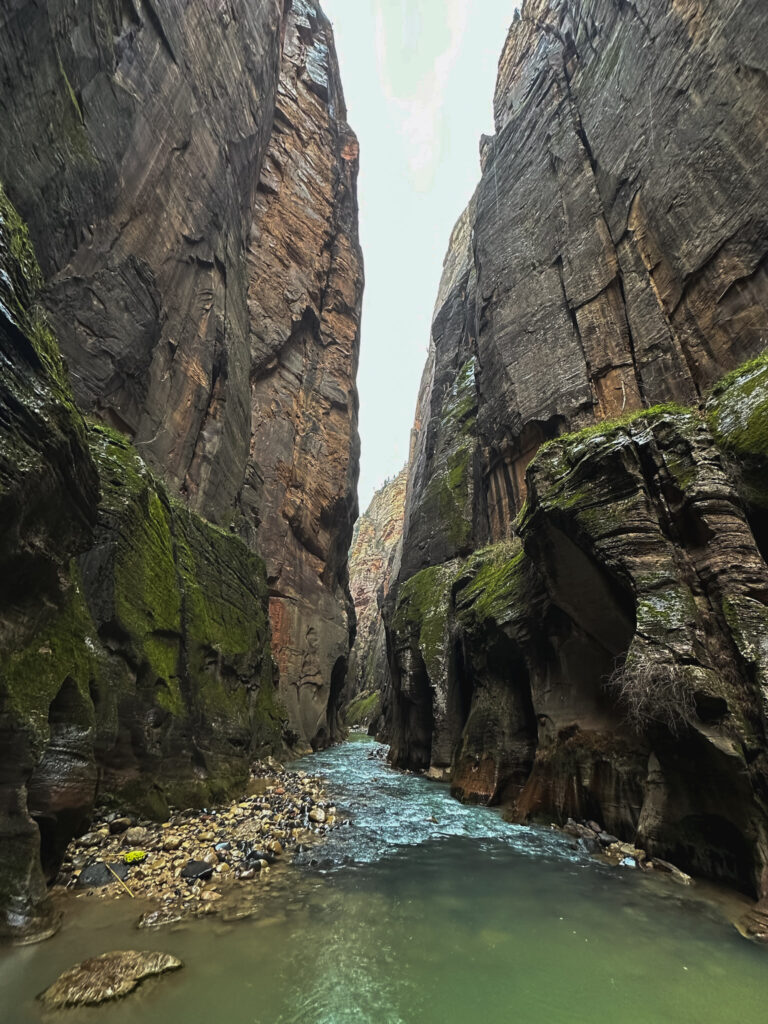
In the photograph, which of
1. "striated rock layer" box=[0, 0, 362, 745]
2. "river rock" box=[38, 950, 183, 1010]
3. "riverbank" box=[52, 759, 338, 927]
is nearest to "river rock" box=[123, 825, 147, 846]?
"riverbank" box=[52, 759, 338, 927]

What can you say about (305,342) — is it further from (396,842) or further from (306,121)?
(396,842)

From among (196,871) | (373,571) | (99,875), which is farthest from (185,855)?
(373,571)

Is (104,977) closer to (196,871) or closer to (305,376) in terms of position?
(196,871)

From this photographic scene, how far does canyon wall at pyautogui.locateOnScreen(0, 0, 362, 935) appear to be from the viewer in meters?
5.02

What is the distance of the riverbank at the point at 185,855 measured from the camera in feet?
17.0

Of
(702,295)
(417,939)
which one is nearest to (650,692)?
(417,939)

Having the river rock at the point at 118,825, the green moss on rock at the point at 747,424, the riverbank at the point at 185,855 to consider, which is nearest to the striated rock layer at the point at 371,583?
the green moss on rock at the point at 747,424

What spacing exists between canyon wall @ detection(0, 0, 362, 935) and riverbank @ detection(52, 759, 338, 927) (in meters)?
0.44

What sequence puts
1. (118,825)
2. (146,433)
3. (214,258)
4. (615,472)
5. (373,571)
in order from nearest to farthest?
1. (118,825)
2. (615,472)
3. (146,433)
4. (214,258)
5. (373,571)

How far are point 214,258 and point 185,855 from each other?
18.4m

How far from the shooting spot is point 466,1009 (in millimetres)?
3543

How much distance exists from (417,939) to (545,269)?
2130cm

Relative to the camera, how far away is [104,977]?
3578mm

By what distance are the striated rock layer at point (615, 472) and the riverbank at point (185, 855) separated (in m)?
5.18
